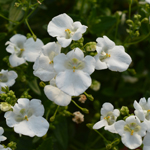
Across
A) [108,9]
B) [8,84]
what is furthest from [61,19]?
[108,9]

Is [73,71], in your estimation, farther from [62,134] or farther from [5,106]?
[62,134]

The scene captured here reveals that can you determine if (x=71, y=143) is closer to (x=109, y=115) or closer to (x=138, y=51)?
(x=109, y=115)

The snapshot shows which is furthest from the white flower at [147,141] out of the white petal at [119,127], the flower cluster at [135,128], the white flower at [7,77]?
the white flower at [7,77]

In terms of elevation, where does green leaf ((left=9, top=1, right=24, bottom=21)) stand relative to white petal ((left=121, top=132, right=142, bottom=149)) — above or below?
above

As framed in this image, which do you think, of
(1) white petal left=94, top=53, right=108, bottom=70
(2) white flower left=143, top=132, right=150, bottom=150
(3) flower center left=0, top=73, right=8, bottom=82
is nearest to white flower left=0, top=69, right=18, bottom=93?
(3) flower center left=0, top=73, right=8, bottom=82

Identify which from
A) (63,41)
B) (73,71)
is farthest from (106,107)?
(63,41)

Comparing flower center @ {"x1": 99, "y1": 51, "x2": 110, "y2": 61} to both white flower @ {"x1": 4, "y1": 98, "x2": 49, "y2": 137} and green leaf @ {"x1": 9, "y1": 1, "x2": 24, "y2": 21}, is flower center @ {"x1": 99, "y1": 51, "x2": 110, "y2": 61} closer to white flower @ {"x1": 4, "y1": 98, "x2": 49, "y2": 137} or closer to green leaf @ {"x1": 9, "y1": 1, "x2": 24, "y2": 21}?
white flower @ {"x1": 4, "y1": 98, "x2": 49, "y2": 137}
